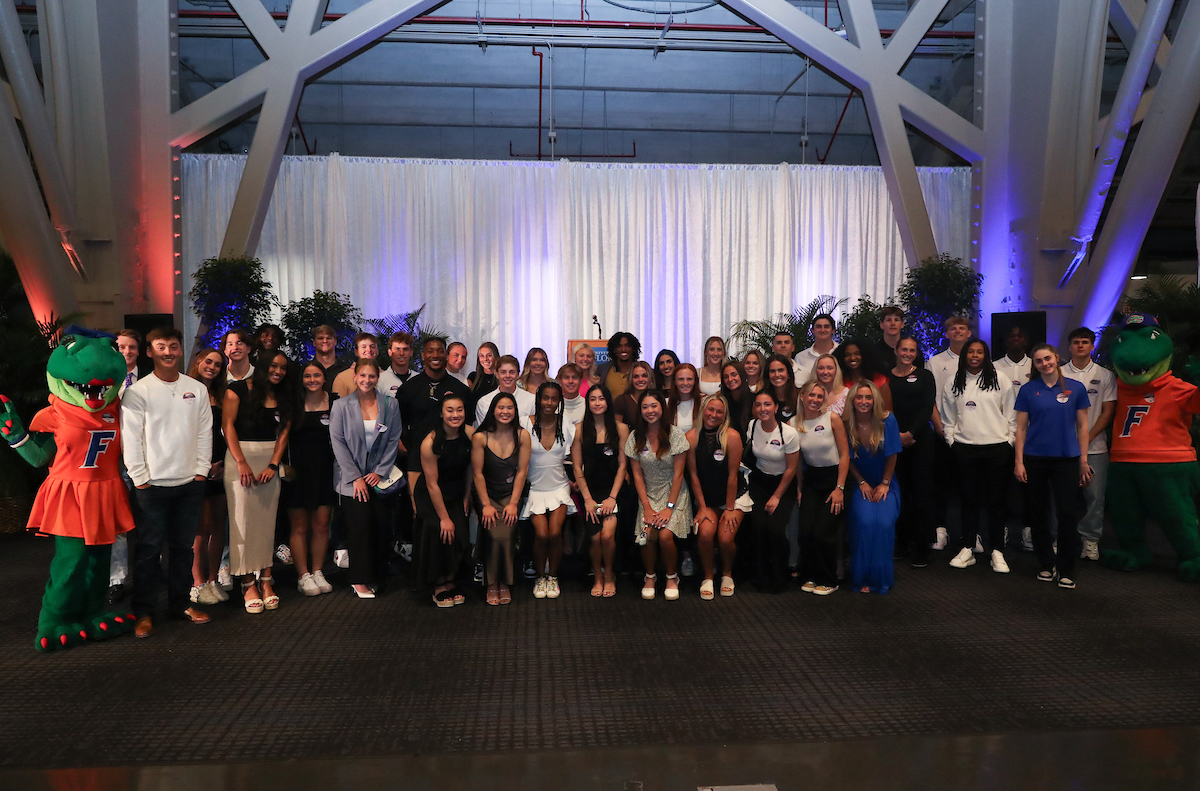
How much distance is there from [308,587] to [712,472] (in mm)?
2148

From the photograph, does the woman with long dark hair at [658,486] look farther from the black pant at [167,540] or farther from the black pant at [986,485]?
the black pant at [167,540]

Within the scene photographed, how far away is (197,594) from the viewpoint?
12.9 ft

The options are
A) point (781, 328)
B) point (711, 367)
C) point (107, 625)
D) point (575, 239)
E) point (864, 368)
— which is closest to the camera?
point (107, 625)

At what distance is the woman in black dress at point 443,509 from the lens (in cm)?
392

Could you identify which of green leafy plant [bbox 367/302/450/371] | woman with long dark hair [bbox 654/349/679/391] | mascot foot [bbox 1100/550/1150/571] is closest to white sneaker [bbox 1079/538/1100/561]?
mascot foot [bbox 1100/550/1150/571]

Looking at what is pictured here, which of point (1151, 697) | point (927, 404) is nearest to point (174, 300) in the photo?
point (927, 404)

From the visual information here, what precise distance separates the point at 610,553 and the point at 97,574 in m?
2.30

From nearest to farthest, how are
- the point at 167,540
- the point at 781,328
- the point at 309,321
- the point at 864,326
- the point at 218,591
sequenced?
the point at 167,540 → the point at 218,591 → the point at 864,326 → the point at 309,321 → the point at 781,328

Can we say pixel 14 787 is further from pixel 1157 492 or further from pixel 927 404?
pixel 1157 492

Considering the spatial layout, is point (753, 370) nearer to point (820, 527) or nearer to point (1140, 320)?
point (820, 527)

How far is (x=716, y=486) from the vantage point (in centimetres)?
411

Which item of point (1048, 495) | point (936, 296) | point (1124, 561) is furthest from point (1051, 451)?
point (936, 296)

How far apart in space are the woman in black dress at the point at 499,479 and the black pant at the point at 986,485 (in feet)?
8.26

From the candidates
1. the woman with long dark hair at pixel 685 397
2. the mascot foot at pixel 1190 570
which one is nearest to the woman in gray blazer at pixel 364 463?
the woman with long dark hair at pixel 685 397
